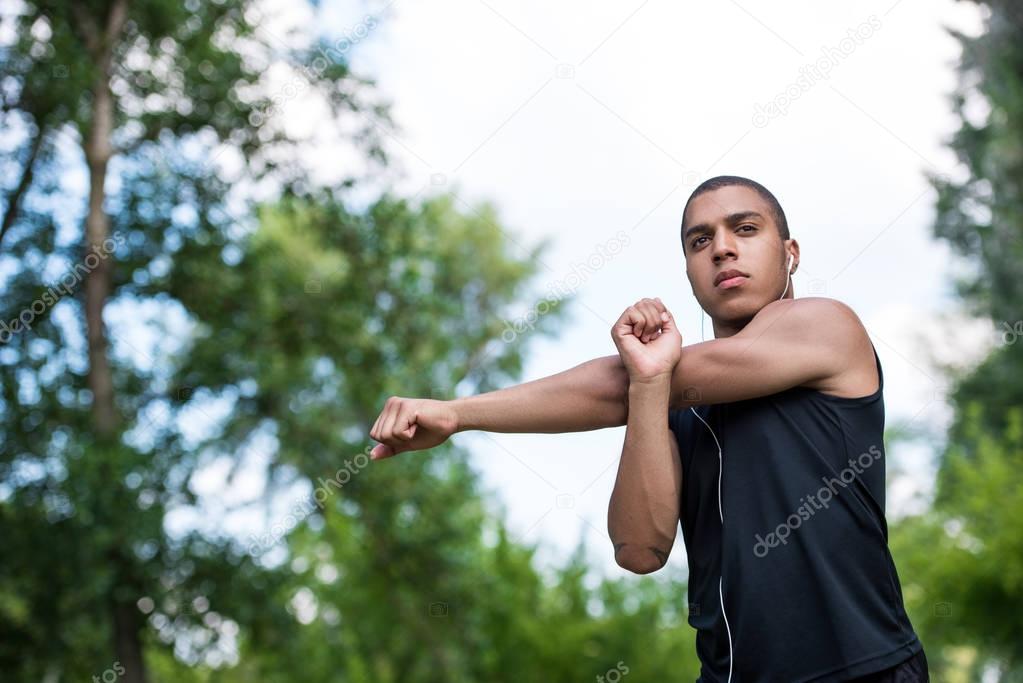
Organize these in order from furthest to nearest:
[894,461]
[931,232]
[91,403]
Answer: [894,461], [931,232], [91,403]

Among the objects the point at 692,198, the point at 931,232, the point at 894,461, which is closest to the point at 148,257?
the point at 692,198

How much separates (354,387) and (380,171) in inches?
93.0

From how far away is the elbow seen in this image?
2145mm

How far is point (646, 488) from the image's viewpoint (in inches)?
82.1

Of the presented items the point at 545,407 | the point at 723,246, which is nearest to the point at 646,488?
the point at 545,407

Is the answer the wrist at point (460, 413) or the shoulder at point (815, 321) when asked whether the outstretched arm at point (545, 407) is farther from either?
the shoulder at point (815, 321)

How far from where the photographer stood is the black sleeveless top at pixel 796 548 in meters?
1.82

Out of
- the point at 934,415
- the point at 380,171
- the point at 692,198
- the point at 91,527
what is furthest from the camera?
the point at 934,415

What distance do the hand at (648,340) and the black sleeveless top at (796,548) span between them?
0.18 metres

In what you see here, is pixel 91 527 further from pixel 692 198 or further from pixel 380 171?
pixel 692 198

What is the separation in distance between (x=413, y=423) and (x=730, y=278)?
69cm

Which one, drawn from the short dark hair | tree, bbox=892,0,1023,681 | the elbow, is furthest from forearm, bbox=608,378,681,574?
tree, bbox=892,0,1023,681

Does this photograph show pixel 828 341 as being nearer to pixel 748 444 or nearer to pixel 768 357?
pixel 768 357

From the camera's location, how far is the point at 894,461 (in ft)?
87.1
